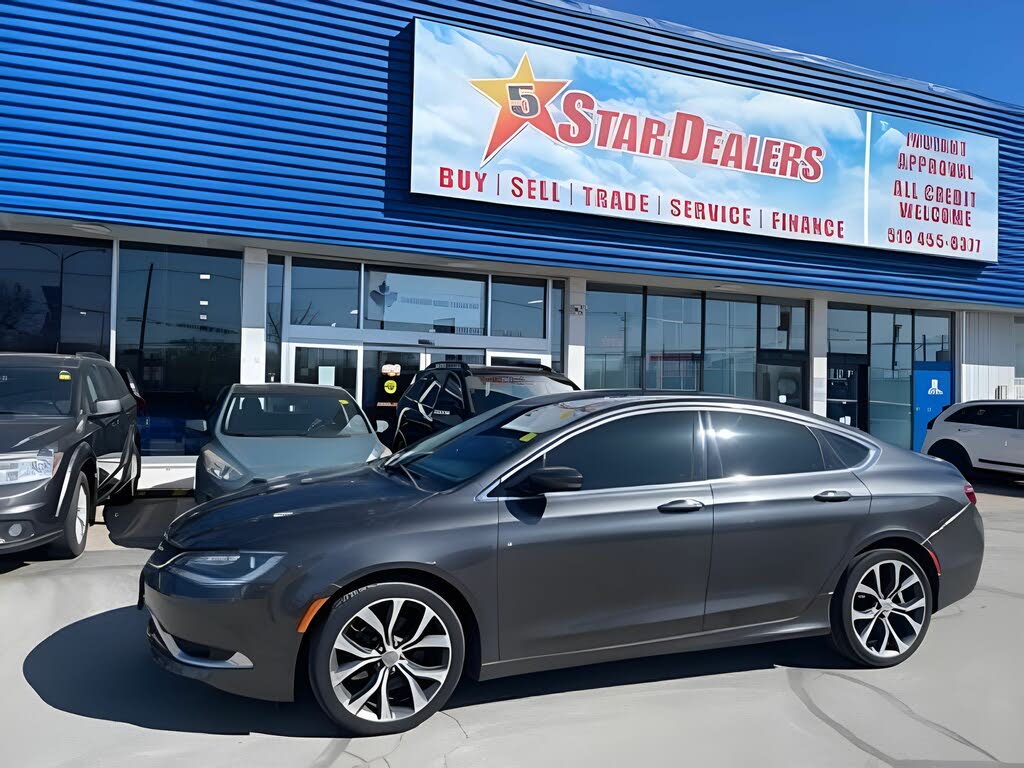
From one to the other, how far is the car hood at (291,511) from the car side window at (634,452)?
828 millimetres

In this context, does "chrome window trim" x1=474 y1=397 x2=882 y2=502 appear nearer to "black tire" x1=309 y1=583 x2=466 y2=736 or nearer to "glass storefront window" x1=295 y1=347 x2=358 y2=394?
"black tire" x1=309 y1=583 x2=466 y2=736

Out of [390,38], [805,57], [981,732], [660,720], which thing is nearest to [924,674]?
[981,732]

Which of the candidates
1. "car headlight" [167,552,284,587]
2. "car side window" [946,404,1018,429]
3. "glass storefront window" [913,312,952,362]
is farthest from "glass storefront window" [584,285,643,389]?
"car headlight" [167,552,284,587]

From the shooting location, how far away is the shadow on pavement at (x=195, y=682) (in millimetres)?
3453

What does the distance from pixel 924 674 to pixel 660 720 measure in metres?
1.76

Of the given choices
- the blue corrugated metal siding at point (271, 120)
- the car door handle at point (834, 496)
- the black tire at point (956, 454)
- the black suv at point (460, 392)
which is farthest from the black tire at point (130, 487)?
the black tire at point (956, 454)

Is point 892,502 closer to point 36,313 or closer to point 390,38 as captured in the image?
point 390,38

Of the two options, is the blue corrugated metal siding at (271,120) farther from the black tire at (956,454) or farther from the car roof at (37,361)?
the black tire at (956,454)

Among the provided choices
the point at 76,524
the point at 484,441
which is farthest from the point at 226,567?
the point at 76,524

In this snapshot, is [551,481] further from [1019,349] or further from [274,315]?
[1019,349]

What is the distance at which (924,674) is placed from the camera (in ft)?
13.9

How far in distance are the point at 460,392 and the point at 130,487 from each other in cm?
395

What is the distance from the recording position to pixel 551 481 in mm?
3582

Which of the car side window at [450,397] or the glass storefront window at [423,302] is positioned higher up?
the glass storefront window at [423,302]
